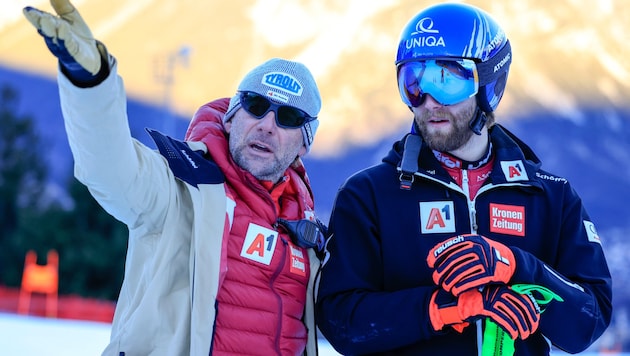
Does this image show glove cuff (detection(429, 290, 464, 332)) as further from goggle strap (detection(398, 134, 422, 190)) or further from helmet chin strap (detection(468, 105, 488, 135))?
helmet chin strap (detection(468, 105, 488, 135))

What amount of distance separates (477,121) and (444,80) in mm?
199

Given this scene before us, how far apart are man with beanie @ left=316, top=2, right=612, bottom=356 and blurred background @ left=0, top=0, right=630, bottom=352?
2117 cm

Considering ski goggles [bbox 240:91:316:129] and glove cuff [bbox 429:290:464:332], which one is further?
ski goggles [bbox 240:91:316:129]

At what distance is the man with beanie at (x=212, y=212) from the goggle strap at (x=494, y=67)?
618mm

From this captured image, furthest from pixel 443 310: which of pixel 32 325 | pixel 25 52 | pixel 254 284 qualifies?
pixel 25 52

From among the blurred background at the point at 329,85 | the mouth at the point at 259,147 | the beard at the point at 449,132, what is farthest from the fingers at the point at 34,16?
the blurred background at the point at 329,85

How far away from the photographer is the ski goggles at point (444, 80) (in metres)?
3.04

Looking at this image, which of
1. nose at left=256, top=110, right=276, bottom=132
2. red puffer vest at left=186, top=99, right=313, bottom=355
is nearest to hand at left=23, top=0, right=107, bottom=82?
red puffer vest at left=186, top=99, right=313, bottom=355

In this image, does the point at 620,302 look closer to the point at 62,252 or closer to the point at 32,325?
the point at 62,252

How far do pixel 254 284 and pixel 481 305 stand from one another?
0.75 metres

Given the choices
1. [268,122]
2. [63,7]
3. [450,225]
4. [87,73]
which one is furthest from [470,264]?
[63,7]

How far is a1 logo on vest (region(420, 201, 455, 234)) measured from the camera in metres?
3.02

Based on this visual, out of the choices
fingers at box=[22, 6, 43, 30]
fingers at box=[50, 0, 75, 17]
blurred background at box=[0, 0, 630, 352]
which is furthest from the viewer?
blurred background at box=[0, 0, 630, 352]

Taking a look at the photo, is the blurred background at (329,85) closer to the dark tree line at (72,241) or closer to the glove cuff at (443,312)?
the dark tree line at (72,241)
